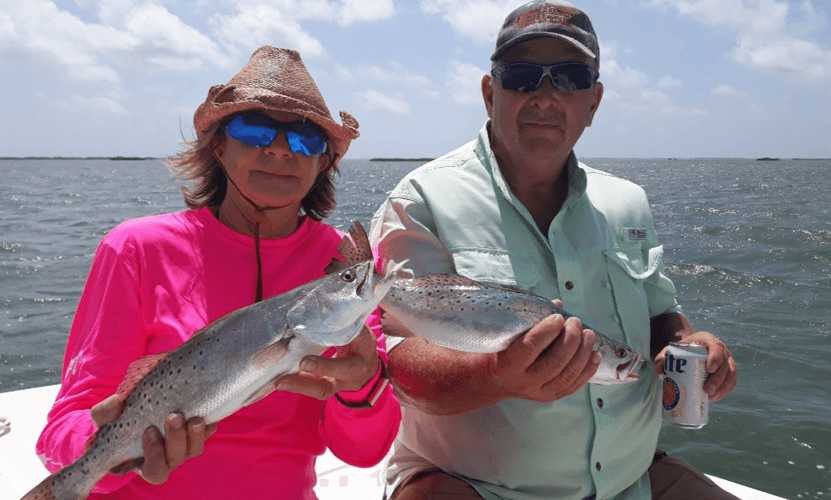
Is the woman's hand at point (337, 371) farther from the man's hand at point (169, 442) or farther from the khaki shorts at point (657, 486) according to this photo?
the khaki shorts at point (657, 486)

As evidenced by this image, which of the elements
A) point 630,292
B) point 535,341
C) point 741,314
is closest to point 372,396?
point 535,341

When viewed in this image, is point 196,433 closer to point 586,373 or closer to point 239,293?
point 239,293

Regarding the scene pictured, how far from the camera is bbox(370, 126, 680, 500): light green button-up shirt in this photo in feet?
9.86

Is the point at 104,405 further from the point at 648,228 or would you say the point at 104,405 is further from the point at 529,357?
the point at 648,228

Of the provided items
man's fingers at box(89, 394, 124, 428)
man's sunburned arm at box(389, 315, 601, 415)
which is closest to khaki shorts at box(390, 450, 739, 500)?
man's sunburned arm at box(389, 315, 601, 415)

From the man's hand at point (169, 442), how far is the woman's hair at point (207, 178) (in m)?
1.25

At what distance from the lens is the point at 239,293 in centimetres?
272

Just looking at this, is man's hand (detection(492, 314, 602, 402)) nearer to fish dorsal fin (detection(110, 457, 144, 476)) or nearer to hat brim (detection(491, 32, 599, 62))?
fish dorsal fin (detection(110, 457, 144, 476))

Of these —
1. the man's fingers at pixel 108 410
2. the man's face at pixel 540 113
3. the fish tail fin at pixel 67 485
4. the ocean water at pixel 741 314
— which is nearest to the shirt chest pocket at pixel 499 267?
the man's face at pixel 540 113

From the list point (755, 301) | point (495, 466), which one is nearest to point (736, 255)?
point (755, 301)

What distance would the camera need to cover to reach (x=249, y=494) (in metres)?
2.54

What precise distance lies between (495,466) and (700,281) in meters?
11.7

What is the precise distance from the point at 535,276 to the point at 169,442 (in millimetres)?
1869

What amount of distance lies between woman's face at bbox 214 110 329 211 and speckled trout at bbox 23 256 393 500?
0.76 meters
